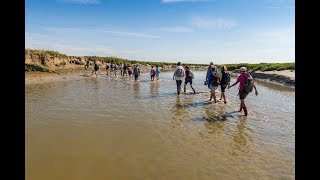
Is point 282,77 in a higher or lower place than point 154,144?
higher

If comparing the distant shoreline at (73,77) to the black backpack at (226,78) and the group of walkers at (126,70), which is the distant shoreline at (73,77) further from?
the black backpack at (226,78)

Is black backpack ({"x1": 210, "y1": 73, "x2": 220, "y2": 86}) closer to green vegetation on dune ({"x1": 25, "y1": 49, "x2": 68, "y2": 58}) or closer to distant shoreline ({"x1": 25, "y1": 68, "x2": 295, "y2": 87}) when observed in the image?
distant shoreline ({"x1": 25, "y1": 68, "x2": 295, "y2": 87})

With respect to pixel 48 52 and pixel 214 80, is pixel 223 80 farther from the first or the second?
pixel 48 52

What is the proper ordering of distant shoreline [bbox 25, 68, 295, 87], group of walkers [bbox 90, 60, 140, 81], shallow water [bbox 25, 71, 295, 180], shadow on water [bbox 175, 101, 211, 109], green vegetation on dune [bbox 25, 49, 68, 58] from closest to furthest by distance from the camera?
shallow water [bbox 25, 71, 295, 180] < shadow on water [bbox 175, 101, 211, 109] < distant shoreline [bbox 25, 68, 295, 87] < group of walkers [bbox 90, 60, 140, 81] < green vegetation on dune [bbox 25, 49, 68, 58]

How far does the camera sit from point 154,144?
27.8 ft

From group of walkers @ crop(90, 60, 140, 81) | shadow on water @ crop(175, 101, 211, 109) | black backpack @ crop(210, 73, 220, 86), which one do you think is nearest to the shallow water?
shadow on water @ crop(175, 101, 211, 109)

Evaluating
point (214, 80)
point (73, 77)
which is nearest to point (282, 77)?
point (214, 80)

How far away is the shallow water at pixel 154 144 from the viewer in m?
6.42

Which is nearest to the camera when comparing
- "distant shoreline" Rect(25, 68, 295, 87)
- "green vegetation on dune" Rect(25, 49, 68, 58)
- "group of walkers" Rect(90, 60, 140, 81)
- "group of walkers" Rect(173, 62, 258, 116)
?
"group of walkers" Rect(173, 62, 258, 116)

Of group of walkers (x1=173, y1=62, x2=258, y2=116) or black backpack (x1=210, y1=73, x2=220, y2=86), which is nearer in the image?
group of walkers (x1=173, y1=62, x2=258, y2=116)

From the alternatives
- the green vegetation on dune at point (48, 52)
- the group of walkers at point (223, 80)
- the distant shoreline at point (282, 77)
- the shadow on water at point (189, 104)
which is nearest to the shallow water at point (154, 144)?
the group of walkers at point (223, 80)

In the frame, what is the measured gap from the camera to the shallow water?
642cm
